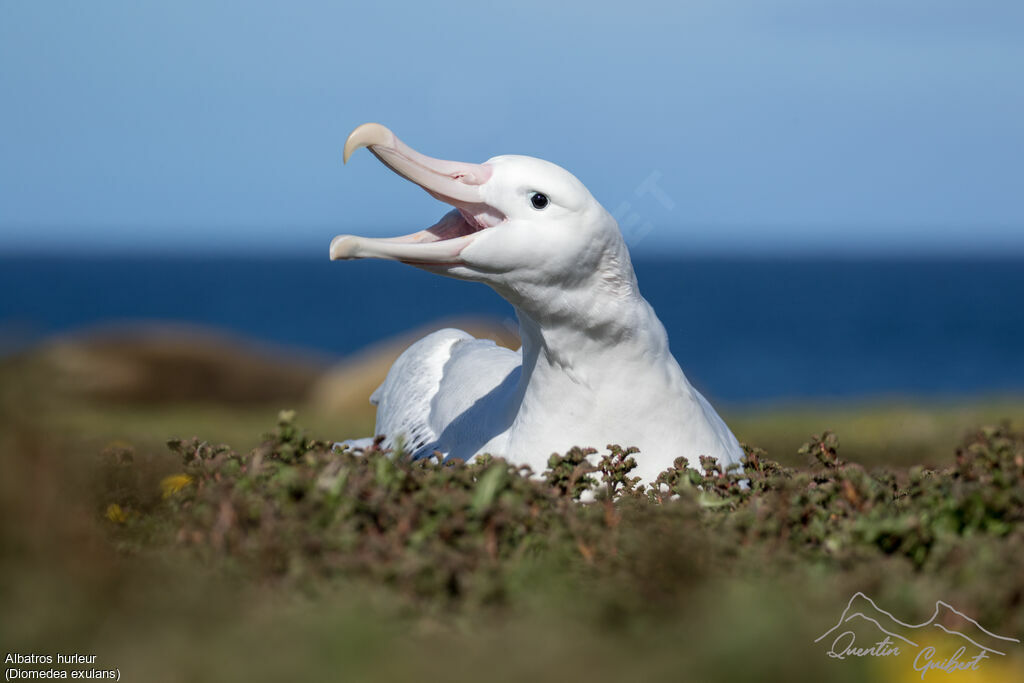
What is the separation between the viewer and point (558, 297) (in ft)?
13.6

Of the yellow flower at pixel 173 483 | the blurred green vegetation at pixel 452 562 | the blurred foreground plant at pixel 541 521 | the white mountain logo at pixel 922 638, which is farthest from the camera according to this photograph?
the yellow flower at pixel 173 483

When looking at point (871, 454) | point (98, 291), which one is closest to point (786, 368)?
point (871, 454)

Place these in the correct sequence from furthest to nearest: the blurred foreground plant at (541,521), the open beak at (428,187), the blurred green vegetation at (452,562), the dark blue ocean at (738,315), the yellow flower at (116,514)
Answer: the dark blue ocean at (738,315) < the open beak at (428,187) < the yellow flower at (116,514) < the blurred foreground plant at (541,521) < the blurred green vegetation at (452,562)

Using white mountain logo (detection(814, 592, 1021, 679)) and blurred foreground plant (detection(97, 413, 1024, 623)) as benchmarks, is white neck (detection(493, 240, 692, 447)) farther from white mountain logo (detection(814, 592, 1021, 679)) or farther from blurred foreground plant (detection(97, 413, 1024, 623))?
white mountain logo (detection(814, 592, 1021, 679))

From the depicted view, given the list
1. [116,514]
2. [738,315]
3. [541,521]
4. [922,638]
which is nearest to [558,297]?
[541,521]

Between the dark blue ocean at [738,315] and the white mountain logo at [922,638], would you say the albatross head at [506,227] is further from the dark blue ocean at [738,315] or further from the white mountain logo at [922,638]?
the dark blue ocean at [738,315]

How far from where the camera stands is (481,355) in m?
5.97

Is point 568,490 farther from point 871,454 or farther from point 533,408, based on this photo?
point 871,454

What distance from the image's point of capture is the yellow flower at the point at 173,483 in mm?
3139

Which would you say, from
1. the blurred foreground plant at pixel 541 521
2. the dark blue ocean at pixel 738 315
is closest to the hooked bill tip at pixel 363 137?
the blurred foreground plant at pixel 541 521

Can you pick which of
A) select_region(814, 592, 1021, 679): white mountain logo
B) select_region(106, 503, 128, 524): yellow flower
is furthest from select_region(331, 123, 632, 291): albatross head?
select_region(814, 592, 1021, 679): white mountain logo

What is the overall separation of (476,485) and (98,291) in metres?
95.1

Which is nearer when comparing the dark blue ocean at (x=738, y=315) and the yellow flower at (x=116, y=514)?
the yellow flower at (x=116, y=514)

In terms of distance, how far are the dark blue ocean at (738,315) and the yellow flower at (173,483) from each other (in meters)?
27.6
